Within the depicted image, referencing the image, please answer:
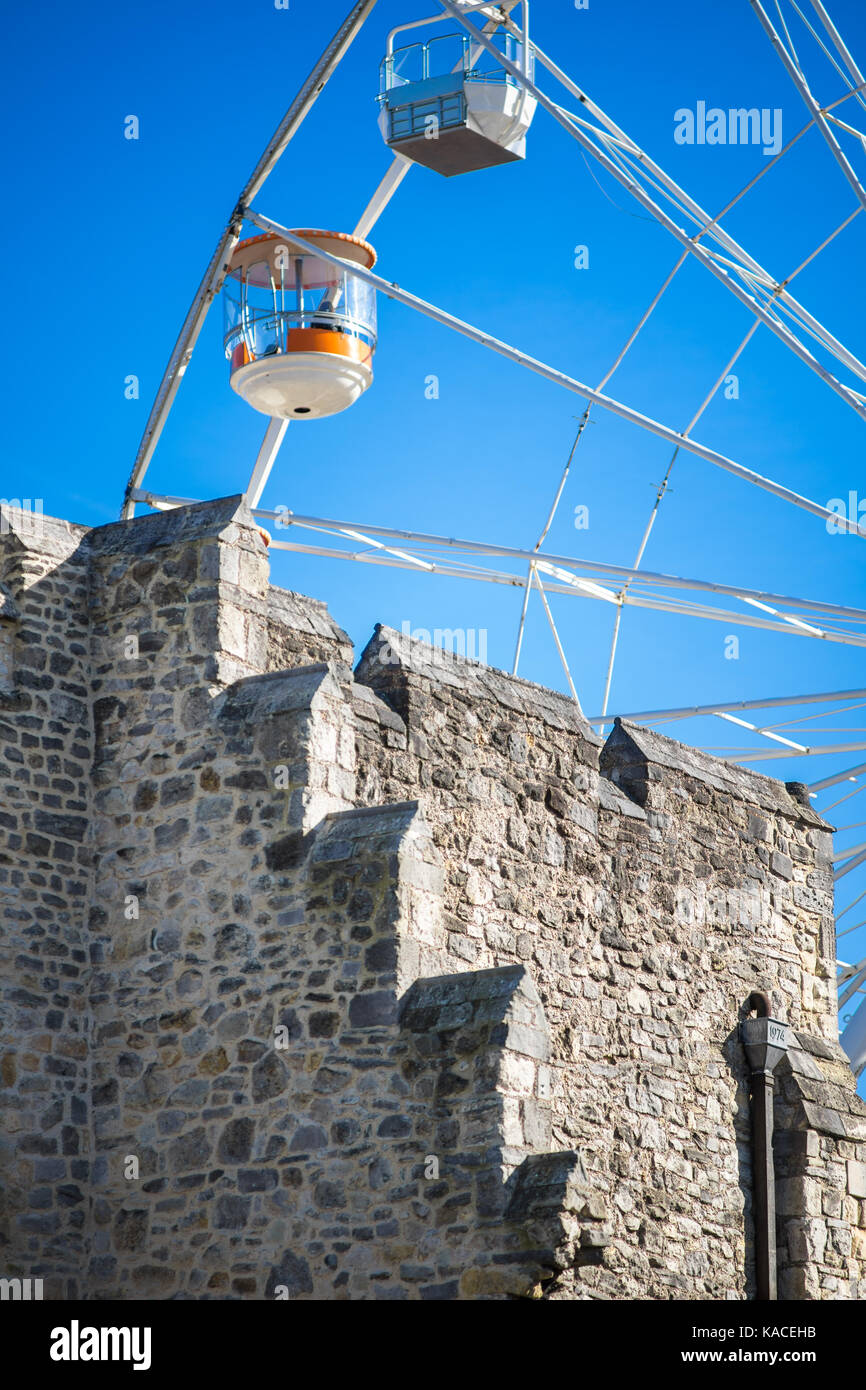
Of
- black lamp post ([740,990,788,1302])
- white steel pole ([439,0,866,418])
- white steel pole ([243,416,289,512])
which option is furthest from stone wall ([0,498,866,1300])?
white steel pole ([243,416,289,512])

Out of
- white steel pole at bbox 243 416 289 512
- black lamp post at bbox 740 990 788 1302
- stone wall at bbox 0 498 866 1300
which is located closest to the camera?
stone wall at bbox 0 498 866 1300

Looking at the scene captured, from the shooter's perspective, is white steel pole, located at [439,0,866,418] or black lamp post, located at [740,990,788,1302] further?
white steel pole, located at [439,0,866,418]

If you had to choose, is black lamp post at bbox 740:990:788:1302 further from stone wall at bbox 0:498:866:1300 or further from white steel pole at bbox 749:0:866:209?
white steel pole at bbox 749:0:866:209

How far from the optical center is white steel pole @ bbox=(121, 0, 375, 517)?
17266 mm

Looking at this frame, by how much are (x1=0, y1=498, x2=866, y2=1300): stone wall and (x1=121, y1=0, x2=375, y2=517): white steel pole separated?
6.28 metres

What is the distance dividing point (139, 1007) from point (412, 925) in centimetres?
168

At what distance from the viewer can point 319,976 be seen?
1111 cm

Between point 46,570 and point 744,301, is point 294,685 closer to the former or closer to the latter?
point 46,570

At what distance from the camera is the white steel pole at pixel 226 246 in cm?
1727

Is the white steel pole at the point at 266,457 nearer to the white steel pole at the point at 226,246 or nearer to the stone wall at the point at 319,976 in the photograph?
the white steel pole at the point at 226,246

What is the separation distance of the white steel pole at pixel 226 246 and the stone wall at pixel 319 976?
628 centimetres

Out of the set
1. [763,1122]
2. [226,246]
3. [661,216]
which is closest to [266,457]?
[226,246]

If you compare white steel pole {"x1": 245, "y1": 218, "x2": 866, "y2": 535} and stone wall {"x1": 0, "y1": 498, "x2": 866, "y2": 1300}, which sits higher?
white steel pole {"x1": 245, "y1": 218, "x2": 866, "y2": 535}

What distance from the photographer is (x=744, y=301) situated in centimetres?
1658
